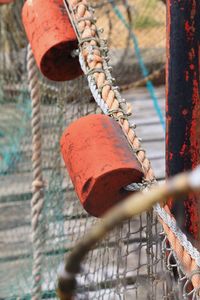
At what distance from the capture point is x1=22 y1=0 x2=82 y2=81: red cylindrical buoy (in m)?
1.09

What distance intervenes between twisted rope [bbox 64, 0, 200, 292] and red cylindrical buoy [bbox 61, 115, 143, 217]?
0.6 inches

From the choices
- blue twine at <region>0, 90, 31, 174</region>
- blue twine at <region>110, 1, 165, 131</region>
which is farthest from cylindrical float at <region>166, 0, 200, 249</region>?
blue twine at <region>110, 1, 165, 131</region>

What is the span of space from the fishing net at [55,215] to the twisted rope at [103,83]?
43 mm

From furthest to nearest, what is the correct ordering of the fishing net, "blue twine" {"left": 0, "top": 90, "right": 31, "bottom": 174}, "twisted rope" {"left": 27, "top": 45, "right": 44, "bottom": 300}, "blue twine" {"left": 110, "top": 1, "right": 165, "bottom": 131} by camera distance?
"blue twine" {"left": 110, "top": 1, "right": 165, "bottom": 131}, "blue twine" {"left": 0, "top": 90, "right": 31, "bottom": 174}, "twisted rope" {"left": 27, "top": 45, "right": 44, "bottom": 300}, the fishing net

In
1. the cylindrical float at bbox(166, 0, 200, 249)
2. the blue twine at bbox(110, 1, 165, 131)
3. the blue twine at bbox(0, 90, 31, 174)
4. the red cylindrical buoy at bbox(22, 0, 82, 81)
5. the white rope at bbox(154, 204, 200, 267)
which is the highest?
the blue twine at bbox(110, 1, 165, 131)

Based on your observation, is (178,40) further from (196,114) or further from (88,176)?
(88,176)

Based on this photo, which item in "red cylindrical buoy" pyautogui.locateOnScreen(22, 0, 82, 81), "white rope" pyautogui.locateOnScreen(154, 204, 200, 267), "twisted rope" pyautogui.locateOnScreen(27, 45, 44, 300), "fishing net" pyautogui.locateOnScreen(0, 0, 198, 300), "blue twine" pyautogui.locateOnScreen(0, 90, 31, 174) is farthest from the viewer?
"blue twine" pyautogui.locateOnScreen(0, 90, 31, 174)

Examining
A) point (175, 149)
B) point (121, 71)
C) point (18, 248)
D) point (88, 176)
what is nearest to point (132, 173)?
point (88, 176)

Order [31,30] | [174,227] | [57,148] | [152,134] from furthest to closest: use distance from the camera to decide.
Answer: [152,134]
[57,148]
[31,30]
[174,227]

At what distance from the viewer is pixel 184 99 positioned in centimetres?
95

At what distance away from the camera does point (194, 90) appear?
944 millimetres

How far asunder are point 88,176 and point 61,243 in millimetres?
980

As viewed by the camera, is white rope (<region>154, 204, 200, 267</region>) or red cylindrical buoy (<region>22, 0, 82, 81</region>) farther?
red cylindrical buoy (<region>22, 0, 82, 81</region>)

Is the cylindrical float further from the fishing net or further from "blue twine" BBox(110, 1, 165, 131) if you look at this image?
"blue twine" BBox(110, 1, 165, 131)
